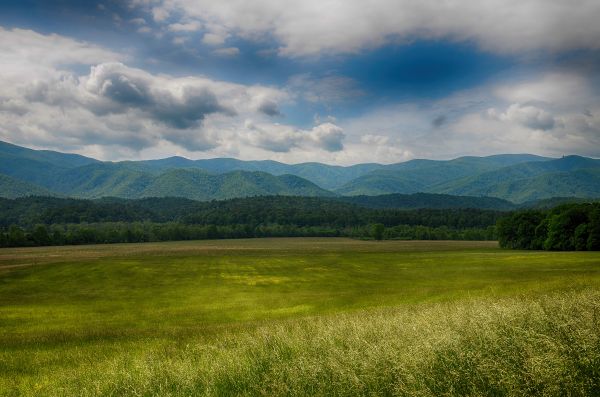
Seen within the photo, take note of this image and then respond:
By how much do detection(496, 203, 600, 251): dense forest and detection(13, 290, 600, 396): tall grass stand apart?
9983 cm

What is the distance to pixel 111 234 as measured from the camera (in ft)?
598

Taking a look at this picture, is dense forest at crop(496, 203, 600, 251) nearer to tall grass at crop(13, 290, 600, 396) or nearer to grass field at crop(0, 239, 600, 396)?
grass field at crop(0, 239, 600, 396)

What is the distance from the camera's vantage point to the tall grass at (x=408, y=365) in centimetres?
879

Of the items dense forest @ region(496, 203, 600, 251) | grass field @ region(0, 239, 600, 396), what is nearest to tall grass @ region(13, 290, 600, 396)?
grass field @ region(0, 239, 600, 396)

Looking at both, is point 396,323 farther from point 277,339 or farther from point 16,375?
point 16,375

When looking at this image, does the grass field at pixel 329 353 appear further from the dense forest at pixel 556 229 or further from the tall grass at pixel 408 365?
the dense forest at pixel 556 229

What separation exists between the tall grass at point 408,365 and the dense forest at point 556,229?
99.8 metres

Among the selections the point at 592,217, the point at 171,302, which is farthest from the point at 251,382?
the point at 592,217

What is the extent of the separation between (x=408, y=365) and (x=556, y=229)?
369 feet

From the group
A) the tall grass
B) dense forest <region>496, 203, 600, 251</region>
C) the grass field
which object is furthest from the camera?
dense forest <region>496, 203, 600, 251</region>

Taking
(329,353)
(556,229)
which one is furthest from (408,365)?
(556,229)

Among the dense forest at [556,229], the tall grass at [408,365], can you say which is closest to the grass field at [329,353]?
the tall grass at [408,365]

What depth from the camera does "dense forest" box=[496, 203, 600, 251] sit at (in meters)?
95.9

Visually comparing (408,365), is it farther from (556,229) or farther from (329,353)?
(556,229)
